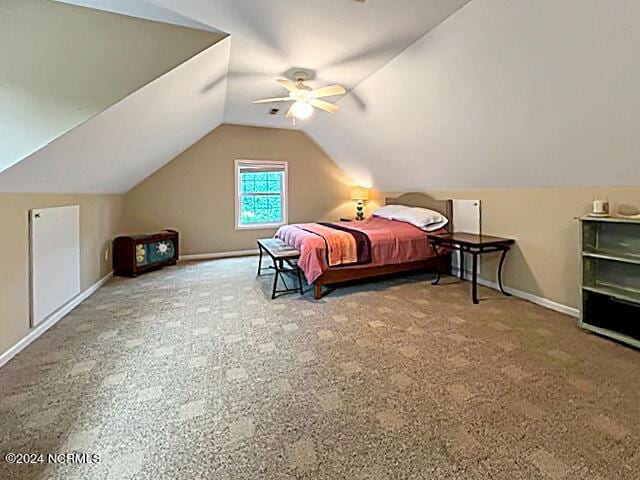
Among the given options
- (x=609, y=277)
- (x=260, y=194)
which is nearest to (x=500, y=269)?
(x=609, y=277)

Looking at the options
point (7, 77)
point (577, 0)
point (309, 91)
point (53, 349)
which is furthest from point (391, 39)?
point (53, 349)

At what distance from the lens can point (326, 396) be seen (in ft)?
6.61

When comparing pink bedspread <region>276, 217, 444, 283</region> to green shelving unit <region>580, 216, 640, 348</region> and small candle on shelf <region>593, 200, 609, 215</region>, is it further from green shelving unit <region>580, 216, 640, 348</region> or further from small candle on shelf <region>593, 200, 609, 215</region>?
small candle on shelf <region>593, 200, 609, 215</region>

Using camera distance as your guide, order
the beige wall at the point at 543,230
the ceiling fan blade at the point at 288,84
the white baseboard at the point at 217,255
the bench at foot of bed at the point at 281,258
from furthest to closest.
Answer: the white baseboard at the point at 217,255, the bench at foot of bed at the point at 281,258, the ceiling fan blade at the point at 288,84, the beige wall at the point at 543,230

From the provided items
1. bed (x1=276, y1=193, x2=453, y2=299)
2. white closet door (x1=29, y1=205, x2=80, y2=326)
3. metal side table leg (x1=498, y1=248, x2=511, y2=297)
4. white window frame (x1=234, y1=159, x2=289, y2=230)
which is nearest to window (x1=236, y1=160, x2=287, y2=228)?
white window frame (x1=234, y1=159, x2=289, y2=230)

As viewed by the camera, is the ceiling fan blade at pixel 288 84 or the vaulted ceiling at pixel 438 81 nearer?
the vaulted ceiling at pixel 438 81

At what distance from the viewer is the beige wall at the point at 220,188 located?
592cm

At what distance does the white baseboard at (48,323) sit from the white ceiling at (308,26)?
251 cm

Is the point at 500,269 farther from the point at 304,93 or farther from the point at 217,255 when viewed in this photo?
the point at 217,255

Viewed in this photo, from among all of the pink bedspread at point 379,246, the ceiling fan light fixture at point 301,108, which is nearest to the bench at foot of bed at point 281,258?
the pink bedspread at point 379,246

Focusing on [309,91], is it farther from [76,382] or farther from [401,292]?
[76,382]

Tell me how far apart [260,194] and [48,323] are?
4.25m

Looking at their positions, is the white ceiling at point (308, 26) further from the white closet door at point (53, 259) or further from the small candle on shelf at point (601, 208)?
the small candle on shelf at point (601, 208)

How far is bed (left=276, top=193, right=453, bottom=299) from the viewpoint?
12.8 feet
